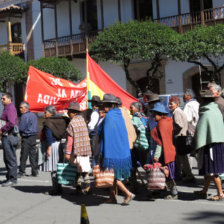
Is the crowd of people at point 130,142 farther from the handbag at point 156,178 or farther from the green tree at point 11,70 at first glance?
the green tree at point 11,70

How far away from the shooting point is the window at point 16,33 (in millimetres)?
26883

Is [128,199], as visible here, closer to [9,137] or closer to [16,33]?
[9,137]

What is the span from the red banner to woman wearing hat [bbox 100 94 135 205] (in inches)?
176

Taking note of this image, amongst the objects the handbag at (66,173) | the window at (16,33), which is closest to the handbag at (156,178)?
the handbag at (66,173)

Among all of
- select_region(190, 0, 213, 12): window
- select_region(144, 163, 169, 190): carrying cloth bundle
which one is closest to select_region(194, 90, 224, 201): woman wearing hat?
select_region(144, 163, 169, 190): carrying cloth bundle

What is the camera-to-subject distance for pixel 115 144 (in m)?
6.25

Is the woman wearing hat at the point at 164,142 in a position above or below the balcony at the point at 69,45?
below

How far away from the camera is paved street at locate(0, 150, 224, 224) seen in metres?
5.62

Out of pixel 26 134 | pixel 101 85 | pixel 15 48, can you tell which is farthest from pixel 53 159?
pixel 15 48

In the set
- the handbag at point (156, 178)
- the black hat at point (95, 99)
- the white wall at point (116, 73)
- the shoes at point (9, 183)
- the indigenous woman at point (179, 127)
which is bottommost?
the shoes at point (9, 183)

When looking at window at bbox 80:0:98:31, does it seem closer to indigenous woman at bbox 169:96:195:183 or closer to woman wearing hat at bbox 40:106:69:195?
indigenous woman at bbox 169:96:195:183

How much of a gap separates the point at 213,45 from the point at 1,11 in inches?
592

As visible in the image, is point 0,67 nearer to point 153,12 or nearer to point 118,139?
point 153,12

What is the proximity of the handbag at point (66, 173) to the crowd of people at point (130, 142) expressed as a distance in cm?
10
